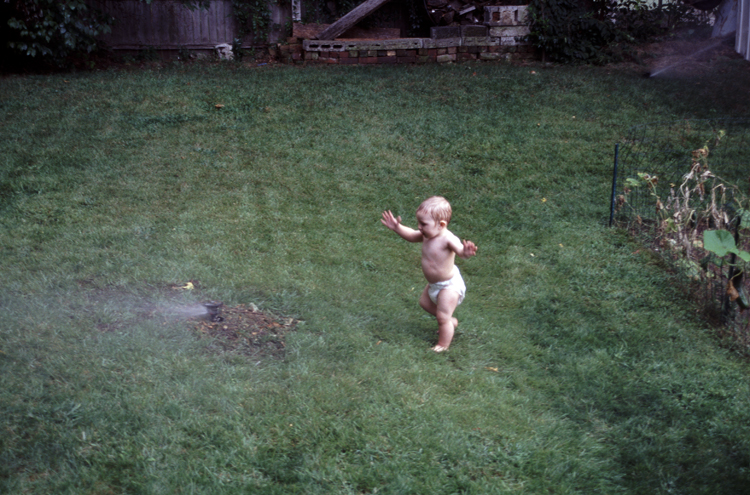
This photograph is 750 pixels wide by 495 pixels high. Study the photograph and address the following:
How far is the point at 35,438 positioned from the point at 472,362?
7.84 ft

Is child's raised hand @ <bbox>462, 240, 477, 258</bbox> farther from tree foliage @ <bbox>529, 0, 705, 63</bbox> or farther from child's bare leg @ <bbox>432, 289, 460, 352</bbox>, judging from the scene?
tree foliage @ <bbox>529, 0, 705, 63</bbox>

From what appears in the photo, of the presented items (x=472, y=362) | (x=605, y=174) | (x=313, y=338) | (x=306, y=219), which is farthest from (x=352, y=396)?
(x=605, y=174)

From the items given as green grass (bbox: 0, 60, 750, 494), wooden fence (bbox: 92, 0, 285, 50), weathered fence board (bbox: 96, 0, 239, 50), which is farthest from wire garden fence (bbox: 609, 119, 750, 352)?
weathered fence board (bbox: 96, 0, 239, 50)

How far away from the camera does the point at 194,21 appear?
11312mm

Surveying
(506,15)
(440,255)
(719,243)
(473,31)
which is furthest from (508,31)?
(440,255)

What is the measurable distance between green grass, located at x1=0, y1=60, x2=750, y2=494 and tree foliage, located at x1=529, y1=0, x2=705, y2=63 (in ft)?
9.59

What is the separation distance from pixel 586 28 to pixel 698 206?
6.65 metres

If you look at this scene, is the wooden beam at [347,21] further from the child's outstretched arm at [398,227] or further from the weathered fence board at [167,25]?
the child's outstretched arm at [398,227]

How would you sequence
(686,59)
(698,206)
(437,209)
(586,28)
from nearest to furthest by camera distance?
(437,209)
(698,206)
(686,59)
(586,28)

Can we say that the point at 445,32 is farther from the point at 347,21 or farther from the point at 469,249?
the point at 469,249

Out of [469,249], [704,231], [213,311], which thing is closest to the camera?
[469,249]

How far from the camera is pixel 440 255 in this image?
370 cm

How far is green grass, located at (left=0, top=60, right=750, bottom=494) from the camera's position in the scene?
2809 mm

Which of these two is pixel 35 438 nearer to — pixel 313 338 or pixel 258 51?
pixel 313 338
